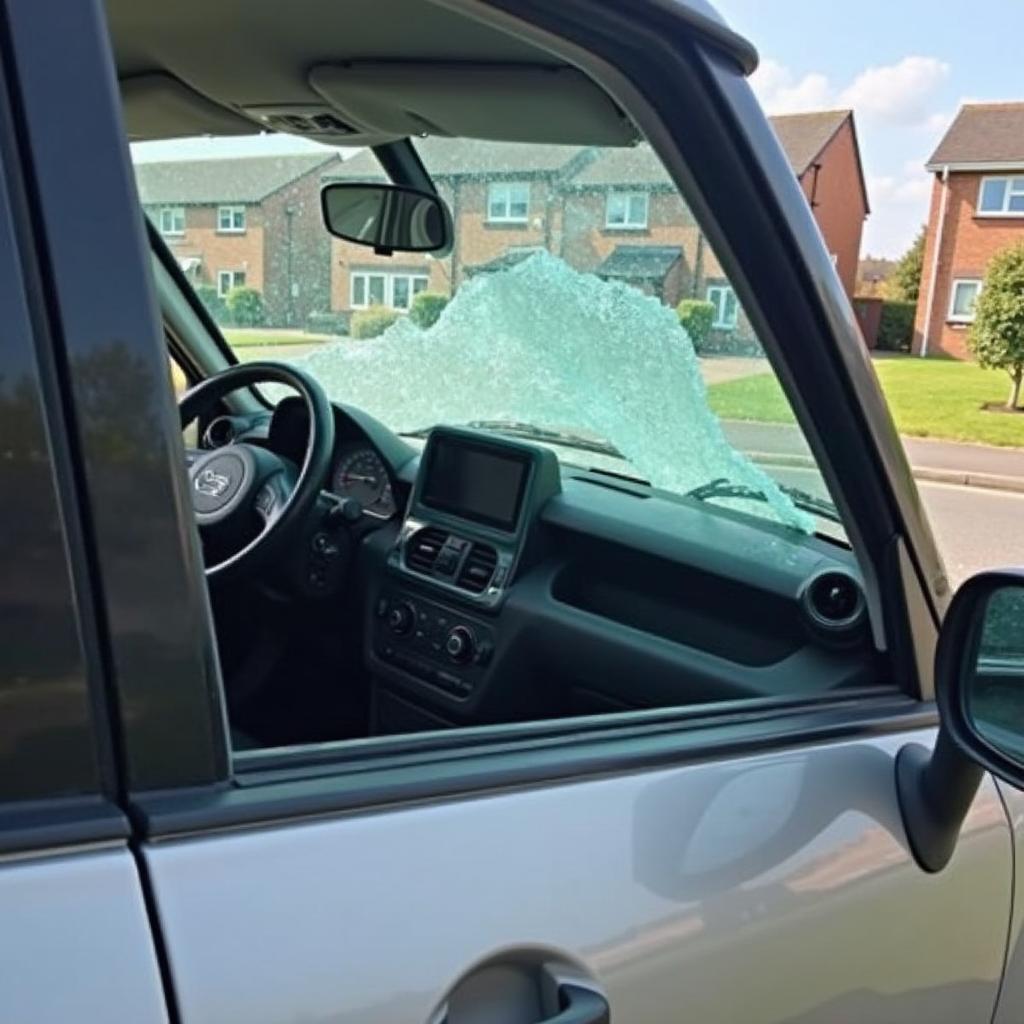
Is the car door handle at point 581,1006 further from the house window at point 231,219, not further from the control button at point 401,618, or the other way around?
the house window at point 231,219

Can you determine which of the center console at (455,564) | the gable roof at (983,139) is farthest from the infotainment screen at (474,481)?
the gable roof at (983,139)

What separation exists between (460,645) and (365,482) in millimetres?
664

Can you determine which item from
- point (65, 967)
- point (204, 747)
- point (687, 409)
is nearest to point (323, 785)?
point (204, 747)

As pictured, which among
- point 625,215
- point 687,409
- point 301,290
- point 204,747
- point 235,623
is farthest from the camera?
point 301,290

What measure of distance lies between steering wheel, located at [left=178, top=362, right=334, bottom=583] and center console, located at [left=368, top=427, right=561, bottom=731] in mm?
244

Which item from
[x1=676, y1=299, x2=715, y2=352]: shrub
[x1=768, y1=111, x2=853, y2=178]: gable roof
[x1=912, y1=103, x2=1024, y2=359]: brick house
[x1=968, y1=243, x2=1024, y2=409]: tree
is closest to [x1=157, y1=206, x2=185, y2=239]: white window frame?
[x1=768, y1=111, x2=853, y2=178]: gable roof

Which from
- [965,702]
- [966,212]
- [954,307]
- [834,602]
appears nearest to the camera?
[965,702]

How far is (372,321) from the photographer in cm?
312

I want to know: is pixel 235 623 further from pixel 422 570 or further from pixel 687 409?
pixel 687 409

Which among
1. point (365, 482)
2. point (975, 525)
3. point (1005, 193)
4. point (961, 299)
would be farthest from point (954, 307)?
point (365, 482)

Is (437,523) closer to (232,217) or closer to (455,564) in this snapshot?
(455,564)

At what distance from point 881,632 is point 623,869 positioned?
61cm

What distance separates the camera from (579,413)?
2506 millimetres

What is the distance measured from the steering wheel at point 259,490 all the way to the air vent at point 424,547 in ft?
0.79
